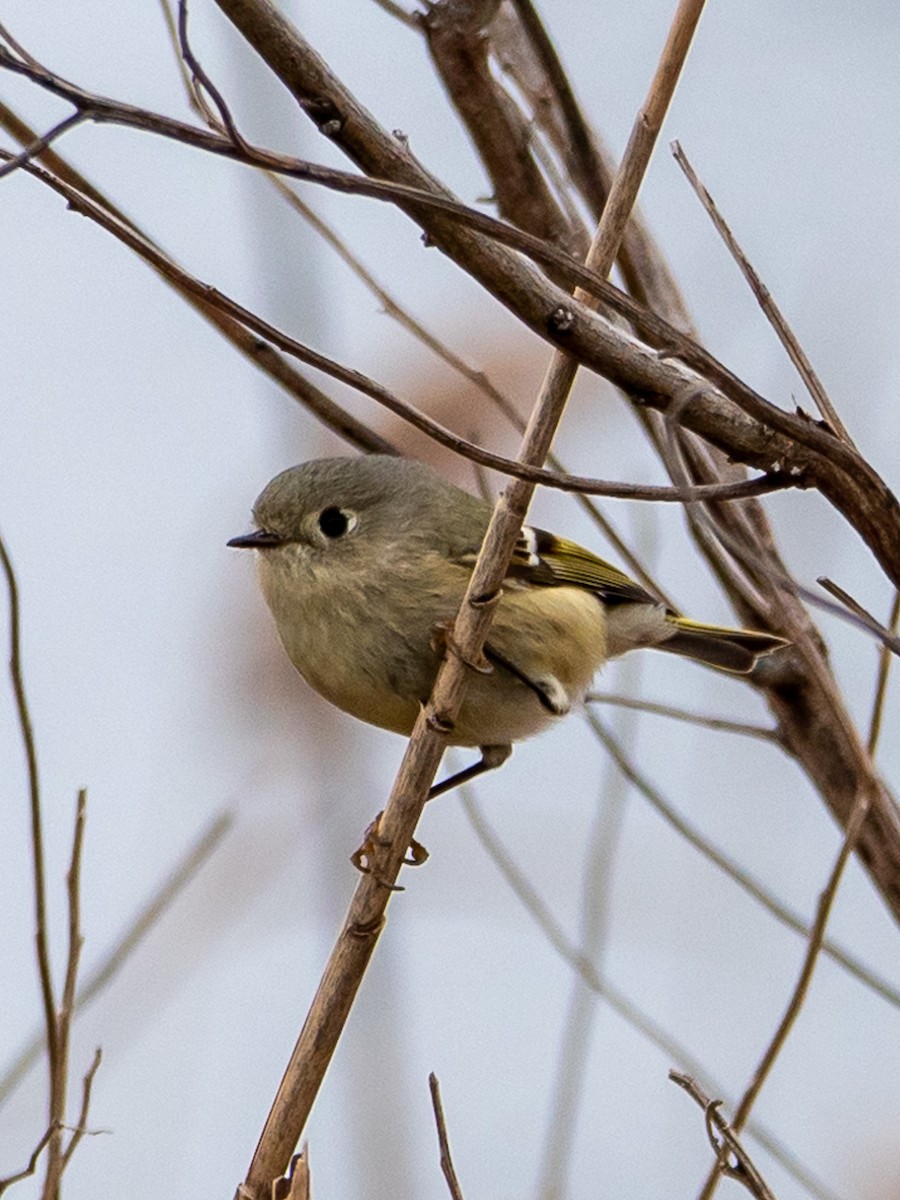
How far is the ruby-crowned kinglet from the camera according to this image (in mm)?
1752

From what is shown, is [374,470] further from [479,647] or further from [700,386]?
[700,386]

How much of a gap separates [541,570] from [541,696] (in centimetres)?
22

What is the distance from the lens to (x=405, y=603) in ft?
5.83

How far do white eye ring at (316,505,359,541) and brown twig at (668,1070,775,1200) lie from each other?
1.06 metres

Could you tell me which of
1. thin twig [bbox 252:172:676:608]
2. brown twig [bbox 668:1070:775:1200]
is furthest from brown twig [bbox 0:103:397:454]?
brown twig [bbox 668:1070:775:1200]

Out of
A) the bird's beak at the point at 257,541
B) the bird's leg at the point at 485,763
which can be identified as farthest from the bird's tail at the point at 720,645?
the bird's beak at the point at 257,541

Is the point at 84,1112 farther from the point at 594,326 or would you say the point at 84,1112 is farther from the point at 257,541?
the point at 257,541

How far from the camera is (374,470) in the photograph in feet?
6.40

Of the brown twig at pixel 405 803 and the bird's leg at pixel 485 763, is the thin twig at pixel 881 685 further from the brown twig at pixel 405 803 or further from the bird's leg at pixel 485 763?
the bird's leg at pixel 485 763

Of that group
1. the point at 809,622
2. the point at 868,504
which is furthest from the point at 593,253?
the point at 809,622

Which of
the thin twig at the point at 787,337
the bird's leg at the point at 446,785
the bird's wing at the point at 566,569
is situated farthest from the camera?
the bird's wing at the point at 566,569

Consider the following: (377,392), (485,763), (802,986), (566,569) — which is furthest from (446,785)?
(377,392)

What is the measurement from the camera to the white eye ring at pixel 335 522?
1866 millimetres

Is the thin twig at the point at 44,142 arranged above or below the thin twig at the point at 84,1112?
above
